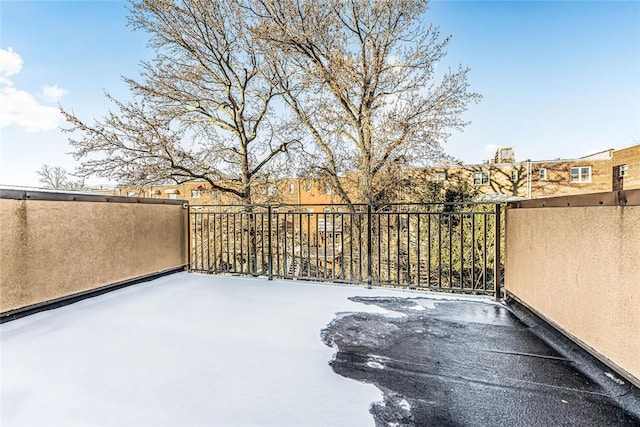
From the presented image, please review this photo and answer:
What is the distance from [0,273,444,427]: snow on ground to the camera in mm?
1324

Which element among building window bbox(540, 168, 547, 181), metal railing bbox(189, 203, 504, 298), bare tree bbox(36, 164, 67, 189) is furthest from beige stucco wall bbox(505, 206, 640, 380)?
building window bbox(540, 168, 547, 181)

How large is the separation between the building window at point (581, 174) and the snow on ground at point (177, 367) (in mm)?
18991

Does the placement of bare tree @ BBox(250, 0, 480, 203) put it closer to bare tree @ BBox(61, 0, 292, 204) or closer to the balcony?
bare tree @ BBox(61, 0, 292, 204)

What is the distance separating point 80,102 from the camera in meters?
6.29

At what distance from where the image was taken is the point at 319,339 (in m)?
2.15

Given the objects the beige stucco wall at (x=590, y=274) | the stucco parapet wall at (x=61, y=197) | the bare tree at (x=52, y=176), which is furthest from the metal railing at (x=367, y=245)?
the bare tree at (x=52, y=176)

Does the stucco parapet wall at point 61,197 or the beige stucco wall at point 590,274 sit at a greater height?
the stucco parapet wall at point 61,197

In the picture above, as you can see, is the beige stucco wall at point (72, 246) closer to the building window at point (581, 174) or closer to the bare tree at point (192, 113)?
the bare tree at point (192, 113)

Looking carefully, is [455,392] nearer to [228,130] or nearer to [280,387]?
[280,387]

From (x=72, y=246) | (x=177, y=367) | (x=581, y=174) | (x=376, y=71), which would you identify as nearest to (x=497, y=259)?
(x=177, y=367)

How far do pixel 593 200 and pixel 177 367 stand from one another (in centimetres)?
271

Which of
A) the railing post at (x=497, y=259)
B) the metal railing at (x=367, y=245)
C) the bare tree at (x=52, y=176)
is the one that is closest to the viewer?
the railing post at (x=497, y=259)

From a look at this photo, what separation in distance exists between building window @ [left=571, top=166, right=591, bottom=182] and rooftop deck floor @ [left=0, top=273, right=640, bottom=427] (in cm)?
1822

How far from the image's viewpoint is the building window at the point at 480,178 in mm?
16391
